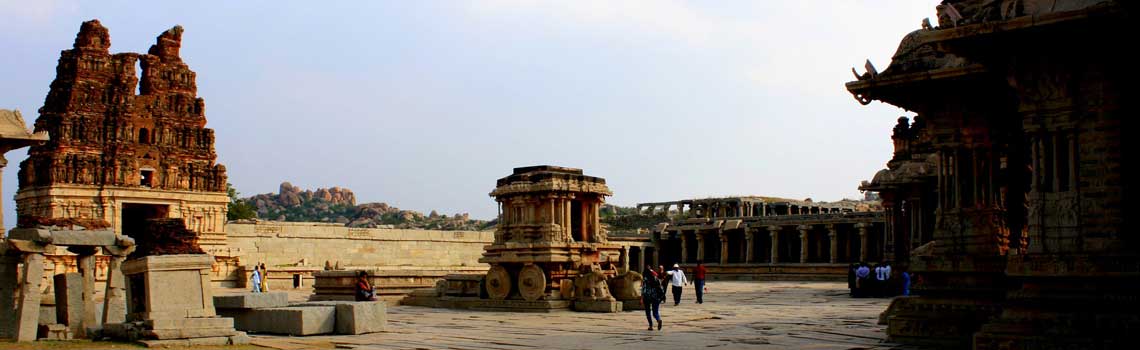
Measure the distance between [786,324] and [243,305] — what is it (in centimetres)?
823

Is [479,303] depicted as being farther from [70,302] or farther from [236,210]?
[236,210]

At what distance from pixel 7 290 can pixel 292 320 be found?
3.49m

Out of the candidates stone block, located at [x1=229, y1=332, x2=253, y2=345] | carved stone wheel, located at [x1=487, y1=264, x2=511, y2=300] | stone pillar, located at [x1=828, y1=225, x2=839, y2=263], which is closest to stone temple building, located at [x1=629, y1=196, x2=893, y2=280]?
stone pillar, located at [x1=828, y1=225, x2=839, y2=263]

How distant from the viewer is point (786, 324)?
17172 millimetres

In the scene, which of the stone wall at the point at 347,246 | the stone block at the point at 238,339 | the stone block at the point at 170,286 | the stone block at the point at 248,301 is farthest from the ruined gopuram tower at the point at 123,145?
the stone block at the point at 238,339

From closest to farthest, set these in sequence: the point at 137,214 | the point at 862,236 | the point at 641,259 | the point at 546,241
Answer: the point at 546,241 → the point at 137,214 → the point at 862,236 → the point at 641,259

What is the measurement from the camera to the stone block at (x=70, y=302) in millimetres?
13719

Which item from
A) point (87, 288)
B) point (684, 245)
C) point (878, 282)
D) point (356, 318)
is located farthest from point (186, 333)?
point (684, 245)

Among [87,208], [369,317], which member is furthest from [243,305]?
[87,208]

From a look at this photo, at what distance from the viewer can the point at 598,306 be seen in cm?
2192

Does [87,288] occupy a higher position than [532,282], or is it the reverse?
[87,288]

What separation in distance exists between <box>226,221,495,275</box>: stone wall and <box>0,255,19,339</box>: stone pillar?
28.1m

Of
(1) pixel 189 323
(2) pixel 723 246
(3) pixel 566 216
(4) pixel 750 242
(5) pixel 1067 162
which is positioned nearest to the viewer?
(5) pixel 1067 162

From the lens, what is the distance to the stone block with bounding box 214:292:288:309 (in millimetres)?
15383
